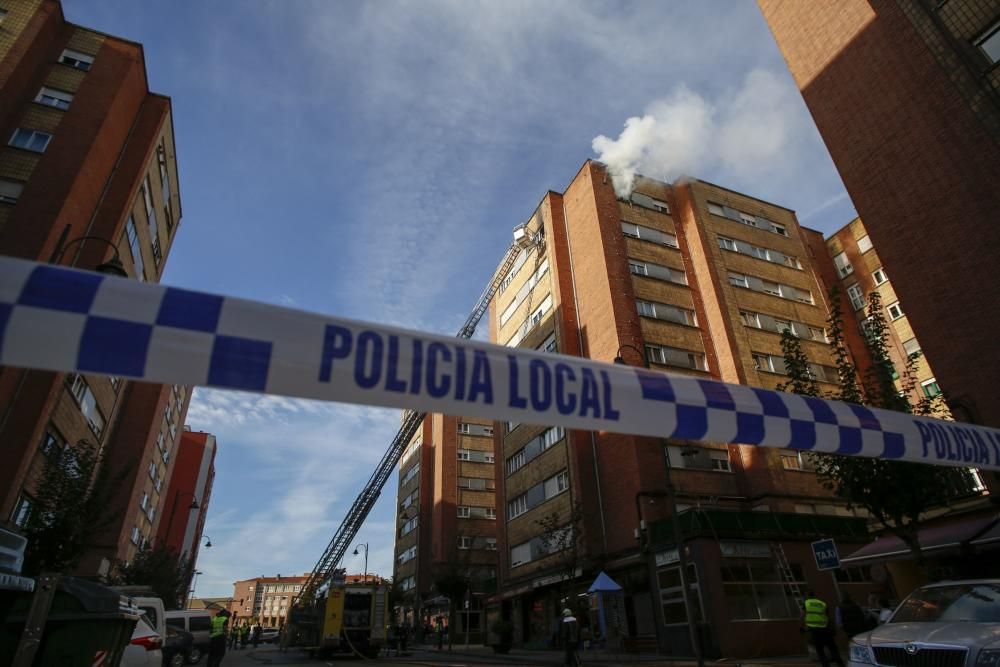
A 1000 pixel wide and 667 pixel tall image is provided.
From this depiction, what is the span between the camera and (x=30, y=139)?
72.1 feet

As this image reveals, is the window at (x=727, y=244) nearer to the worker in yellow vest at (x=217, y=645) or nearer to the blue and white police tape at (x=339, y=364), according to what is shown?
the blue and white police tape at (x=339, y=364)

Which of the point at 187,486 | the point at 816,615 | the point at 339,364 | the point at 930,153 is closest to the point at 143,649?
the point at 339,364

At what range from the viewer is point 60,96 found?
23703mm

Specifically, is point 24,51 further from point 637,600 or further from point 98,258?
point 637,600

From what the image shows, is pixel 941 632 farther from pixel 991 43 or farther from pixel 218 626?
pixel 991 43

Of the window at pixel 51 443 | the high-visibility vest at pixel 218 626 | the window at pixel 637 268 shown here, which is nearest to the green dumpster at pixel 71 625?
the high-visibility vest at pixel 218 626

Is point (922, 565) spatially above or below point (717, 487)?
below

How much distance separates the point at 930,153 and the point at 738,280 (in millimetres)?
16103

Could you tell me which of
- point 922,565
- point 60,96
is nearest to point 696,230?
point 922,565

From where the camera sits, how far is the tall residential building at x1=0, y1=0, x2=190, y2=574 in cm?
1917

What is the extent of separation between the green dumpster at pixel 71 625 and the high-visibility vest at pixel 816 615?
11.5m

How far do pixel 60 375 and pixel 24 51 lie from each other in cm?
1387

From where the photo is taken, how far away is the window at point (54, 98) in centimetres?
2320

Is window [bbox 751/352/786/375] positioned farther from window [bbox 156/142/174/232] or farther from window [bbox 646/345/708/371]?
window [bbox 156/142/174/232]
